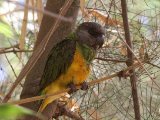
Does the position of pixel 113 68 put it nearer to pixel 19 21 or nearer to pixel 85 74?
pixel 85 74

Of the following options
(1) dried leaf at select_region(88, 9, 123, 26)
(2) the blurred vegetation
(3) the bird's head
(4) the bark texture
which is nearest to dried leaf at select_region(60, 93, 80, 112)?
(2) the blurred vegetation

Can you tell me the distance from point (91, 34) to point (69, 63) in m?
0.19

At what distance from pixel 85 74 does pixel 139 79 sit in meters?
0.26

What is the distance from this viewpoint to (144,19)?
143 cm

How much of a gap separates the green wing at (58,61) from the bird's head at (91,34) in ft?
0.23

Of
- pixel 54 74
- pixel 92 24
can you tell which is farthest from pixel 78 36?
pixel 54 74

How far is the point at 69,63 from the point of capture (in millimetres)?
1270

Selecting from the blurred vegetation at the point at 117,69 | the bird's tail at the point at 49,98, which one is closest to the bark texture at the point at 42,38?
the bird's tail at the point at 49,98

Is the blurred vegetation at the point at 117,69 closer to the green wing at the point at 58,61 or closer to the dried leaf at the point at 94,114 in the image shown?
the dried leaf at the point at 94,114

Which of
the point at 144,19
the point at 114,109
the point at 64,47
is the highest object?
the point at 144,19

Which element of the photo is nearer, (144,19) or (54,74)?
(54,74)

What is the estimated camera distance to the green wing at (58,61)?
1229mm

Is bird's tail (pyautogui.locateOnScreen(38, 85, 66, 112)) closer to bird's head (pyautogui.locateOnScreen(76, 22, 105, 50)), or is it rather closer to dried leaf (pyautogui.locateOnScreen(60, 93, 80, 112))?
dried leaf (pyautogui.locateOnScreen(60, 93, 80, 112))

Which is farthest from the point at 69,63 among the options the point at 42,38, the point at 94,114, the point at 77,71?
the point at 94,114
